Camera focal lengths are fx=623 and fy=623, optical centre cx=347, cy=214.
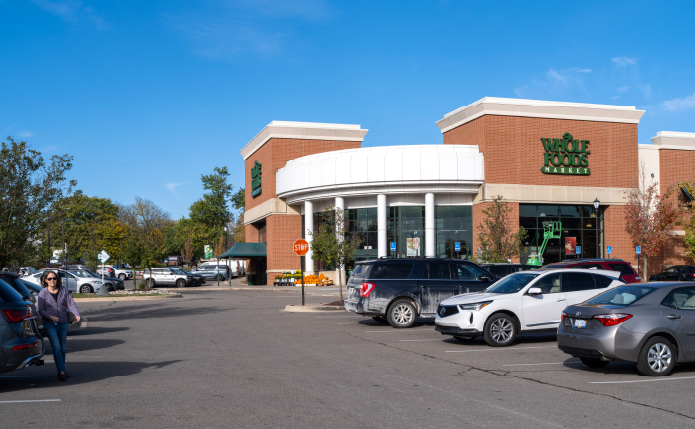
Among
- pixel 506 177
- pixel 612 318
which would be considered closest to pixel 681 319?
pixel 612 318

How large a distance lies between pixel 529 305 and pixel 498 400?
234 inches

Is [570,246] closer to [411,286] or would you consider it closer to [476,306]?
[411,286]

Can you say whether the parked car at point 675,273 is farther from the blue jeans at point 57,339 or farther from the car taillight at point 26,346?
the car taillight at point 26,346

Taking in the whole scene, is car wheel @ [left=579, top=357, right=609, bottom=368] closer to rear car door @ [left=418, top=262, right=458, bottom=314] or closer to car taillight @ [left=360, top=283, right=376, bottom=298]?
rear car door @ [left=418, top=262, right=458, bottom=314]

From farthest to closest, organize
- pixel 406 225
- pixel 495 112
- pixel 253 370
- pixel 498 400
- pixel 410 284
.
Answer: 1. pixel 406 225
2. pixel 495 112
3. pixel 410 284
4. pixel 253 370
5. pixel 498 400

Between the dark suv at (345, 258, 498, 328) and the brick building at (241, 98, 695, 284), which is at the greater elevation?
the brick building at (241, 98, 695, 284)

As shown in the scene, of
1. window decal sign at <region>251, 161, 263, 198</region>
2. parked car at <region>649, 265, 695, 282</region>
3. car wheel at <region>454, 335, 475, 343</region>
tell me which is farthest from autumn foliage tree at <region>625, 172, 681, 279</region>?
car wheel at <region>454, 335, 475, 343</region>

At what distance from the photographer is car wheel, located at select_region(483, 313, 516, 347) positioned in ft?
43.9

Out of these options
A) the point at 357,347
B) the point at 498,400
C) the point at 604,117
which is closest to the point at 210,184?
the point at 604,117

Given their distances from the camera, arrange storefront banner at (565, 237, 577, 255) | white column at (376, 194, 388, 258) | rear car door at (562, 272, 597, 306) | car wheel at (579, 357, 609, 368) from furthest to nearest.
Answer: white column at (376, 194, 388, 258) < storefront banner at (565, 237, 577, 255) < rear car door at (562, 272, 597, 306) < car wheel at (579, 357, 609, 368)

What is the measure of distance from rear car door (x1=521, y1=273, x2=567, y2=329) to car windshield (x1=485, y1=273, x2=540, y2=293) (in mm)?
245

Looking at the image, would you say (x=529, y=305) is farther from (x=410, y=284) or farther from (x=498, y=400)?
(x=498, y=400)

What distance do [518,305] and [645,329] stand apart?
414 cm

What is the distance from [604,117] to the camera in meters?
46.4
